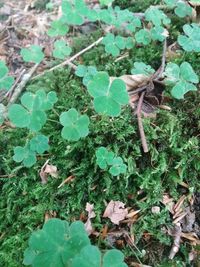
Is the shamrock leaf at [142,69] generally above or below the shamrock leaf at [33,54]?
below

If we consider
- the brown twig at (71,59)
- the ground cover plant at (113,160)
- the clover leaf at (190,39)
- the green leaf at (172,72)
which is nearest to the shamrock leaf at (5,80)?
the ground cover plant at (113,160)

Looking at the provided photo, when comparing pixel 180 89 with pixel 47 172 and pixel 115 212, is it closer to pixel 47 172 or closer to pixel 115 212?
pixel 115 212

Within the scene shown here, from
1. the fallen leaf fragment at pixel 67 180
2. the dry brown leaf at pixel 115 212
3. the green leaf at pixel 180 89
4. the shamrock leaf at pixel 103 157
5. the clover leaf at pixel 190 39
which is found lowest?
the dry brown leaf at pixel 115 212

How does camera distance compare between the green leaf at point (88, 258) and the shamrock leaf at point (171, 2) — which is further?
the shamrock leaf at point (171, 2)

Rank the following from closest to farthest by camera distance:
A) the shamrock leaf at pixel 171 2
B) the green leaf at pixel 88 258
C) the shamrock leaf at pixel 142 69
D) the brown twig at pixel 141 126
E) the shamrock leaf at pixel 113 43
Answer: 1. the green leaf at pixel 88 258
2. the brown twig at pixel 141 126
3. the shamrock leaf at pixel 142 69
4. the shamrock leaf at pixel 113 43
5. the shamrock leaf at pixel 171 2

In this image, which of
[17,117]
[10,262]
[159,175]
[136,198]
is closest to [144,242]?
[136,198]

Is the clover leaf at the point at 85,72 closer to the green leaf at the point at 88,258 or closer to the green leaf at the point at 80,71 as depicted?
the green leaf at the point at 80,71
